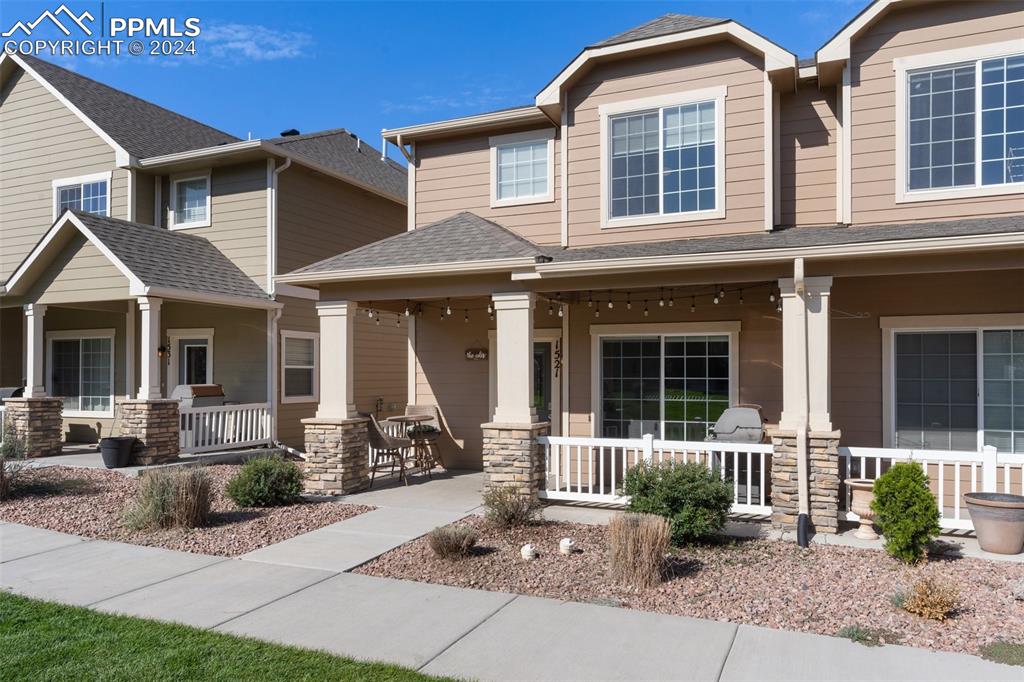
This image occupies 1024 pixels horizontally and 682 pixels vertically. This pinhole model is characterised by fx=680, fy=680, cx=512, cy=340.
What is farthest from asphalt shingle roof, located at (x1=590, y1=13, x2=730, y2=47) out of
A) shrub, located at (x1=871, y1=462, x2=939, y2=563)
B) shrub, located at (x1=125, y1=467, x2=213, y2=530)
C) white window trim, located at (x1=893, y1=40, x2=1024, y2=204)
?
shrub, located at (x1=125, y1=467, x2=213, y2=530)

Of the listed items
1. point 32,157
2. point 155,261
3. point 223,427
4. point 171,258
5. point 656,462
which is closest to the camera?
point 656,462

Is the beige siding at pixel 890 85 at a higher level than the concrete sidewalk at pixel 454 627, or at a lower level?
higher

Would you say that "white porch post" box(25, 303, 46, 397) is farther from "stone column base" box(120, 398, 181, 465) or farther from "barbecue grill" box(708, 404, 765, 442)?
"barbecue grill" box(708, 404, 765, 442)

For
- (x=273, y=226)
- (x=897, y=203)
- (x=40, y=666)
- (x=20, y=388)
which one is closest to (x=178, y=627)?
(x=40, y=666)

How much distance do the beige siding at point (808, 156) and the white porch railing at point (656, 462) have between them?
10.8 ft

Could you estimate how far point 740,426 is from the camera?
851 cm

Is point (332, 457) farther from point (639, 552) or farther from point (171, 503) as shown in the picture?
point (639, 552)

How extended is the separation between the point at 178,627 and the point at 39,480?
22.2ft

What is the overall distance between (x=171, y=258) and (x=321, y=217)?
10.4ft

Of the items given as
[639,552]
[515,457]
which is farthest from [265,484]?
[639,552]

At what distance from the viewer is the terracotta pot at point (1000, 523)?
6.20 meters

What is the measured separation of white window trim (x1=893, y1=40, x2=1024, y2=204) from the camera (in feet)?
26.1

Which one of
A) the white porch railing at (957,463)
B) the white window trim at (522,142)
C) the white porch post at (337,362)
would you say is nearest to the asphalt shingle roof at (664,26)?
the white window trim at (522,142)

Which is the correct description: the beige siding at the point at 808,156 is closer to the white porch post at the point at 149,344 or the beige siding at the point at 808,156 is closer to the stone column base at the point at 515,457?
the stone column base at the point at 515,457
